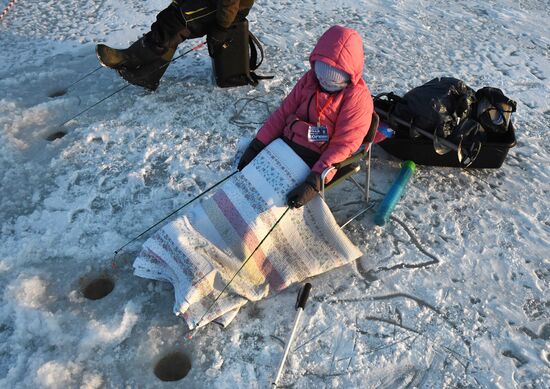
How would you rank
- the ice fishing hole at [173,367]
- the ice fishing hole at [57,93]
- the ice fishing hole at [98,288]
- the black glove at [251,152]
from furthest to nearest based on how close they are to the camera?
the ice fishing hole at [57,93]
the black glove at [251,152]
the ice fishing hole at [98,288]
the ice fishing hole at [173,367]

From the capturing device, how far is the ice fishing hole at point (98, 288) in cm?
284

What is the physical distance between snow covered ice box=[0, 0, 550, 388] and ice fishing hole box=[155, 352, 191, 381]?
0.16 ft

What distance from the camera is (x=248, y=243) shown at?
2752mm

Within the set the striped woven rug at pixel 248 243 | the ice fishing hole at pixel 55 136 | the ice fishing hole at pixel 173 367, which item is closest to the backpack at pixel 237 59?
the ice fishing hole at pixel 55 136

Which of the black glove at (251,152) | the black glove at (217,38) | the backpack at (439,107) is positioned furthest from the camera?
the black glove at (217,38)

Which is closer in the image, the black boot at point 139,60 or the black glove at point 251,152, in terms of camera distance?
the black glove at point 251,152

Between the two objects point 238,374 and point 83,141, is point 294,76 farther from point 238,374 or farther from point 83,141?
point 238,374

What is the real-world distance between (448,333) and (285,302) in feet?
3.04

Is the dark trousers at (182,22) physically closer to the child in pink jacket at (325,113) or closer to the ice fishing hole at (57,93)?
the ice fishing hole at (57,93)

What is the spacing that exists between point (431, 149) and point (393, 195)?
21.8 inches

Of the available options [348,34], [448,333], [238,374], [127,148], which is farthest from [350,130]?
[127,148]

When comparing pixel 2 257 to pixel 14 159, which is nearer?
pixel 2 257

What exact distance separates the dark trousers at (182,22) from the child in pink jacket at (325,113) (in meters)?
1.37

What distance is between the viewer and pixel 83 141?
12.8 feet
